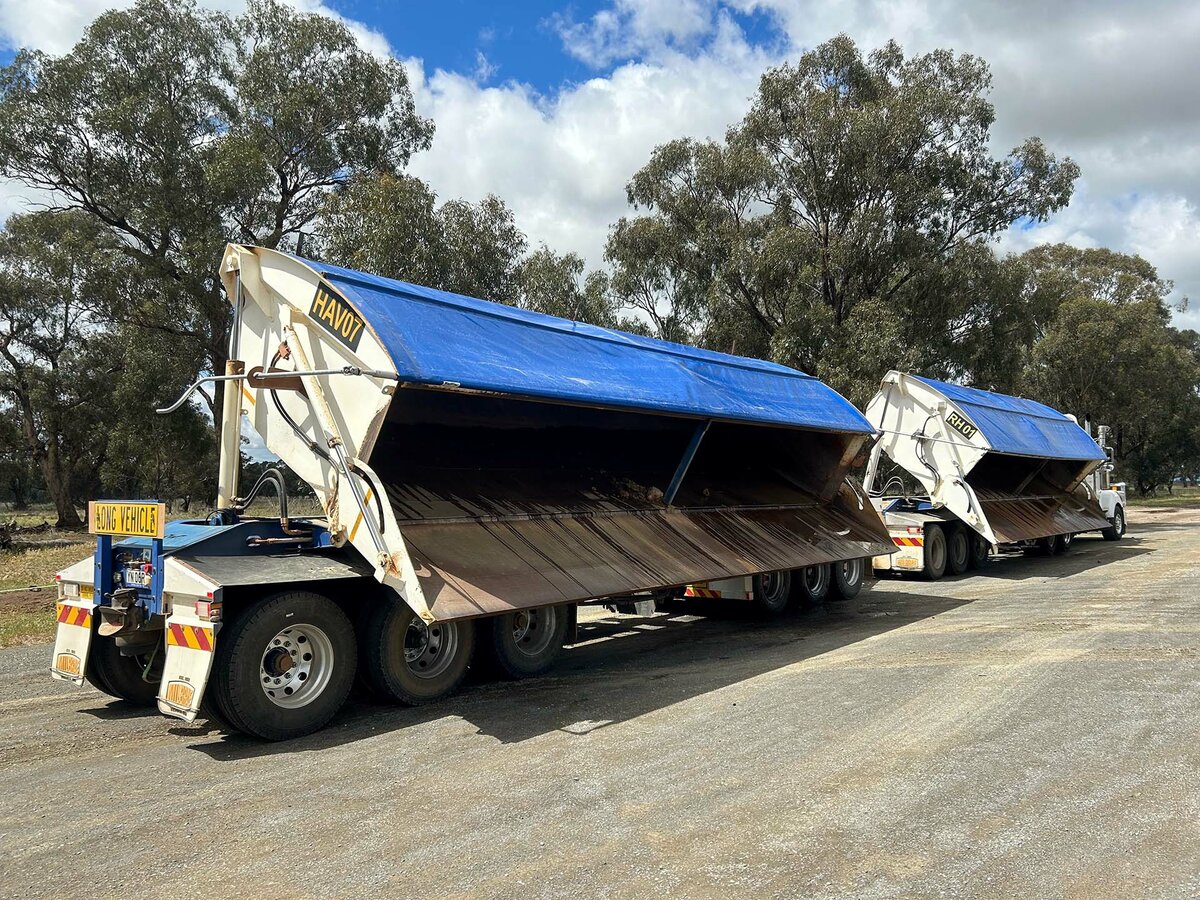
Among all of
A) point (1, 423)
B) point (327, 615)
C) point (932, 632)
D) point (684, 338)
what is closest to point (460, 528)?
point (327, 615)

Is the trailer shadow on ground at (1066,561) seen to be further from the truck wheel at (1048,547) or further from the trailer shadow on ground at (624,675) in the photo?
the trailer shadow on ground at (624,675)

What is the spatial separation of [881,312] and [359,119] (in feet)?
52.6

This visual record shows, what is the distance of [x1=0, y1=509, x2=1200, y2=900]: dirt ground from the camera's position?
375cm

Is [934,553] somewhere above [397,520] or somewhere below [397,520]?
below

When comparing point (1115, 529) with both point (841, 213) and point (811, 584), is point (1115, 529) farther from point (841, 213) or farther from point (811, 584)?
point (811, 584)

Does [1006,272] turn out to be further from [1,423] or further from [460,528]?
[1,423]

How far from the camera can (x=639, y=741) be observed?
562cm

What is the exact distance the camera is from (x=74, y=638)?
638 centimetres

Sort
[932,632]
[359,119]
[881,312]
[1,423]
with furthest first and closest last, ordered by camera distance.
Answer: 1. [1,423]
2. [359,119]
3. [881,312]
4. [932,632]

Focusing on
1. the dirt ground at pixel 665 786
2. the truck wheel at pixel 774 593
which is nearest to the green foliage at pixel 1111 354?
the truck wheel at pixel 774 593

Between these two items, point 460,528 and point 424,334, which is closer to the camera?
point 424,334

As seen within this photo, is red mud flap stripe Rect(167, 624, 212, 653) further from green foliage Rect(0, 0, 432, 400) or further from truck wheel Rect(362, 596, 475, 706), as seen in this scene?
green foliage Rect(0, 0, 432, 400)

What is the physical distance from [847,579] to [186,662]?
29.8 ft

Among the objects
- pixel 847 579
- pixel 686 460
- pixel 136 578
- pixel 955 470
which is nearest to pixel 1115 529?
pixel 955 470
